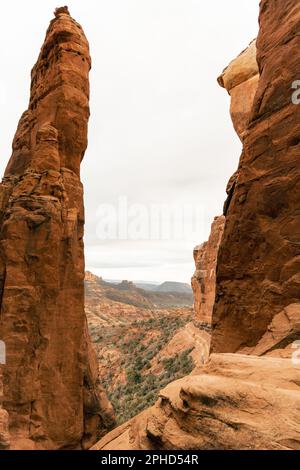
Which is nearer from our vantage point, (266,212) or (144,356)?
(266,212)

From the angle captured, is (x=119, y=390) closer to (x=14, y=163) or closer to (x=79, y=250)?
(x=79, y=250)

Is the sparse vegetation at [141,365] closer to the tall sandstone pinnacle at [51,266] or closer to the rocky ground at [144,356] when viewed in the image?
the rocky ground at [144,356]

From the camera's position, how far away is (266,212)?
10383 mm

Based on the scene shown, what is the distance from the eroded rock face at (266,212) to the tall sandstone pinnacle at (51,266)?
7.79 meters

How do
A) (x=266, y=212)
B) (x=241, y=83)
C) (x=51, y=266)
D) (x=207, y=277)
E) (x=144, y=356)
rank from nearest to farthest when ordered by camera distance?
(x=266, y=212), (x=51, y=266), (x=241, y=83), (x=207, y=277), (x=144, y=356)

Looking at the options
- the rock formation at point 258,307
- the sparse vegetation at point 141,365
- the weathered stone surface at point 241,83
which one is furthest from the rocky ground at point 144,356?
the weathered stone surface at point 241,83

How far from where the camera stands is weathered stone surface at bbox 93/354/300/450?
522 centimetres

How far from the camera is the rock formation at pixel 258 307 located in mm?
5602

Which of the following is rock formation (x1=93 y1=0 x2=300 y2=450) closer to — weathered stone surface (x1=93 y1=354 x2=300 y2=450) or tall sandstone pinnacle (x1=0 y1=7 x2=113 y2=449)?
weathered stone surface (x1=93 y1=354 x2=300 y2=450)

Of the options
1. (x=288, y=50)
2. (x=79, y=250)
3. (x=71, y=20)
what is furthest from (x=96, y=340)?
(x=288, y=50)

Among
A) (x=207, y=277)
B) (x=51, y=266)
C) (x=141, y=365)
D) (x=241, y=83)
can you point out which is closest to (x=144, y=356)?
(x=141, y=365)

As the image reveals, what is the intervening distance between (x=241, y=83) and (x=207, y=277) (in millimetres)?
34954

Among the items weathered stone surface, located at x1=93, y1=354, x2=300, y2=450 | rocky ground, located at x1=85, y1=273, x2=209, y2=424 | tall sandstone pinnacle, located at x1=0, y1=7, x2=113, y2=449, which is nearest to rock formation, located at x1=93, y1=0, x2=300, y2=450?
weathered stone surface, located at x1=93, y1=354, x2=300, y2=450

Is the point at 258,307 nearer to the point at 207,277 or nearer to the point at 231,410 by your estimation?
the point at 231,410
